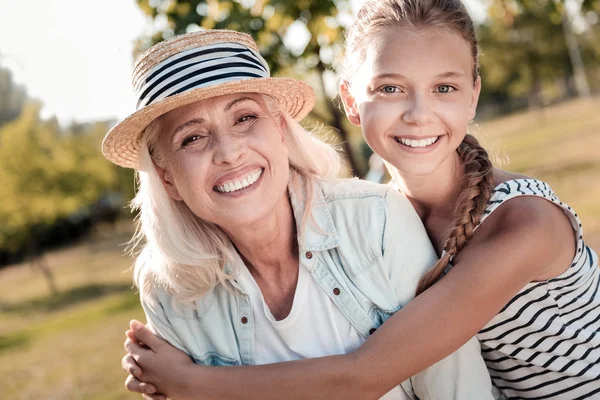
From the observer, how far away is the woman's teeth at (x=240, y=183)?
2512 mm

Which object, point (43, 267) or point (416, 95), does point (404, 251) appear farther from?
point (43, 267)

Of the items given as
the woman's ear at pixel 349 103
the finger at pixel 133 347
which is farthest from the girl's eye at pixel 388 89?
the finger at pixel 133 347

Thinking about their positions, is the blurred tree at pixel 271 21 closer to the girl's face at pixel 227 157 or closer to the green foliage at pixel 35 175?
the girl's face at pixel 227 157

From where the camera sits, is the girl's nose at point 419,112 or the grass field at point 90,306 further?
the grass field at point 90,306

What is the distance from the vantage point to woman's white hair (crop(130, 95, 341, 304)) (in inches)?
111

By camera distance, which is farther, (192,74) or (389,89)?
(389,89)

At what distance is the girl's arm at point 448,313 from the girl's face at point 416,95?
37cm

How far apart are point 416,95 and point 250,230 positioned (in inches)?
34.0

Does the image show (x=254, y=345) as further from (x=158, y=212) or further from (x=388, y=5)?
(x=388, y=5)

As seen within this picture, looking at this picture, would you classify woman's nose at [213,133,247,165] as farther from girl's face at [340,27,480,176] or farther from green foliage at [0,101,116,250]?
green foliage at [0,101,116,250]

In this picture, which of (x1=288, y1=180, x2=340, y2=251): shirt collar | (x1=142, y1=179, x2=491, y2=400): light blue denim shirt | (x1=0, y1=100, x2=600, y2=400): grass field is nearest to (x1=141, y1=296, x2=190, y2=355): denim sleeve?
(x1=142, y1=179, x2=491, y2=400): light blue denim shirt

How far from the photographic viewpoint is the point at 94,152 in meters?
30.7

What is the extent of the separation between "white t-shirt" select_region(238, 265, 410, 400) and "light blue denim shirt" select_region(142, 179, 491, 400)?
4 cm

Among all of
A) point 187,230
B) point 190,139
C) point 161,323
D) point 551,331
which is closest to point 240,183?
point 190,139
